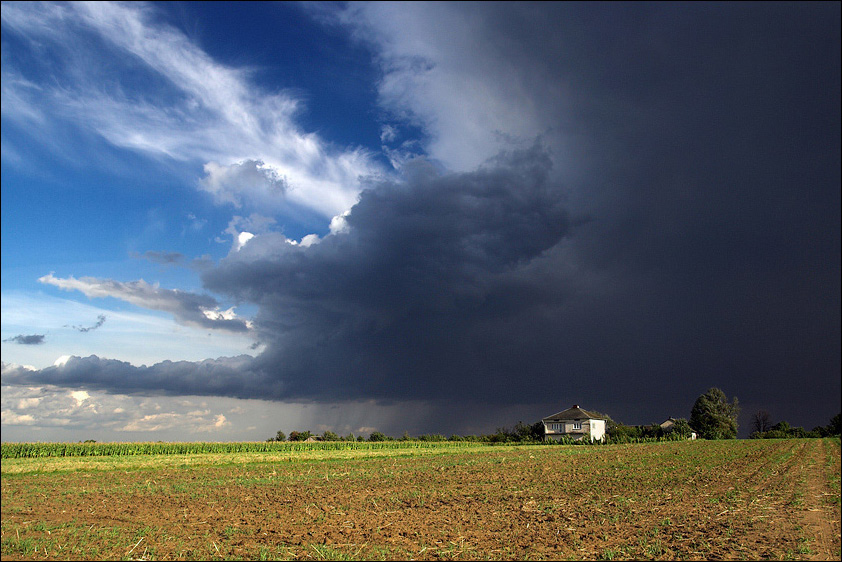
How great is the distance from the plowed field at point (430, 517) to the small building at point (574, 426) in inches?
2415

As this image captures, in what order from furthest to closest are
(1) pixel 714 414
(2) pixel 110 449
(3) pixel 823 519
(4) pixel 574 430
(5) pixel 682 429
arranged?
(1) pixel 714 414, (5) pixel 682 429, (4) pixel 574 430, (2) pixel 110 449, (3) pixel 823 519

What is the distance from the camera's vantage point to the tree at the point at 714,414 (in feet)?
343

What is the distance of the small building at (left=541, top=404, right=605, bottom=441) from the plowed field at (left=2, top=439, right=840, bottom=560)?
201 feet

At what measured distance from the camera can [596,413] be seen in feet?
323

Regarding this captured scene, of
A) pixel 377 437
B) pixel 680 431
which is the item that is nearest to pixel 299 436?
pixel 377 437

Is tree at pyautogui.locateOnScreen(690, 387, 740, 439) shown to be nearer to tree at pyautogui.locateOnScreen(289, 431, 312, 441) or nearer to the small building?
the small building

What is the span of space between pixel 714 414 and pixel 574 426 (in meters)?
42.9

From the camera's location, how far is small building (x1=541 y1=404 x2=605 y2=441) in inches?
3347

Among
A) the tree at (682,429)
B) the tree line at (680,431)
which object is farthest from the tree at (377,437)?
the tree at (682,429)

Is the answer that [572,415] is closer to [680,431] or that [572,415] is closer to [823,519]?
[680,431]

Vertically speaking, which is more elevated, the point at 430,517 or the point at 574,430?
the point at 430,517

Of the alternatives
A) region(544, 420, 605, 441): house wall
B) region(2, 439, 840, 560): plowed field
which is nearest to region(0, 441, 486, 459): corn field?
region(2, 439, 840, 560): plowed field

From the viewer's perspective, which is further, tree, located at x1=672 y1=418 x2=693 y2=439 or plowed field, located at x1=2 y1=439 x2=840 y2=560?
tree, located at x1=672 y1=418 x2=693 y2=439

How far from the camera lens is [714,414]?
10738 centimetres
